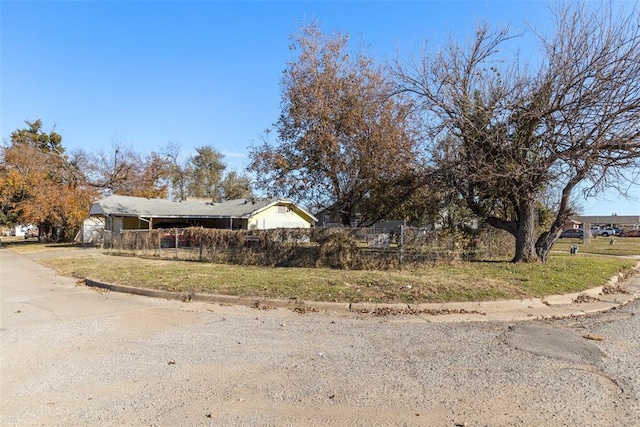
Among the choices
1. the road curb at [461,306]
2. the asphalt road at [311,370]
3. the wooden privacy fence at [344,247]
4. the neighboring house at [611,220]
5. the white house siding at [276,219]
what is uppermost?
the neighboring house at [611,220]

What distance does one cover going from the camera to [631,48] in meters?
11.7

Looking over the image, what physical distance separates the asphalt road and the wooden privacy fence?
18.9 feet

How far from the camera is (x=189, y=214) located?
35.2m

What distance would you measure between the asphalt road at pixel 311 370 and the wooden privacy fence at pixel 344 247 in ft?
18.9

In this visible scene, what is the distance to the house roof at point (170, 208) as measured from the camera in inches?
1291

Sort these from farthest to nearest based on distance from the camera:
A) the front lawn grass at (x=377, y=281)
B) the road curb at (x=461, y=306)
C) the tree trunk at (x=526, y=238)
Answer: the tree trunk at (x=526, y=238), the front lawn grass at (x=377, y=281), the road curb at (x=461, y=306)

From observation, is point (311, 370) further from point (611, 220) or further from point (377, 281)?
point (611, 220)

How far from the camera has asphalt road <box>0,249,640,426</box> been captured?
3.82 meters

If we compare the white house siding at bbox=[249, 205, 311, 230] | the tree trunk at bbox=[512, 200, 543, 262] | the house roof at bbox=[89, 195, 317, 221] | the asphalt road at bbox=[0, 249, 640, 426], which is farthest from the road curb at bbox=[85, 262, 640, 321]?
the white house siding at bbox=[249, 205, 311, 230]

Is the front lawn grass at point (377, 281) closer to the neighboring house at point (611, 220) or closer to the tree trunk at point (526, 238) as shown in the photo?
the tree trunk at point (526, 238)

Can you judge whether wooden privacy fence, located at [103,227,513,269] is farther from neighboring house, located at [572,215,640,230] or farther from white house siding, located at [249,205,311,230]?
neighboring house, located at [572,215,640,230]

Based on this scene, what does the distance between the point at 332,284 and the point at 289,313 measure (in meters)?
2.40

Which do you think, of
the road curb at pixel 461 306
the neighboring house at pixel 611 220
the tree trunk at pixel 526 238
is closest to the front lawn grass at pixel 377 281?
the road curb at pixel 461 306

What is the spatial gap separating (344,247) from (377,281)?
342cm
